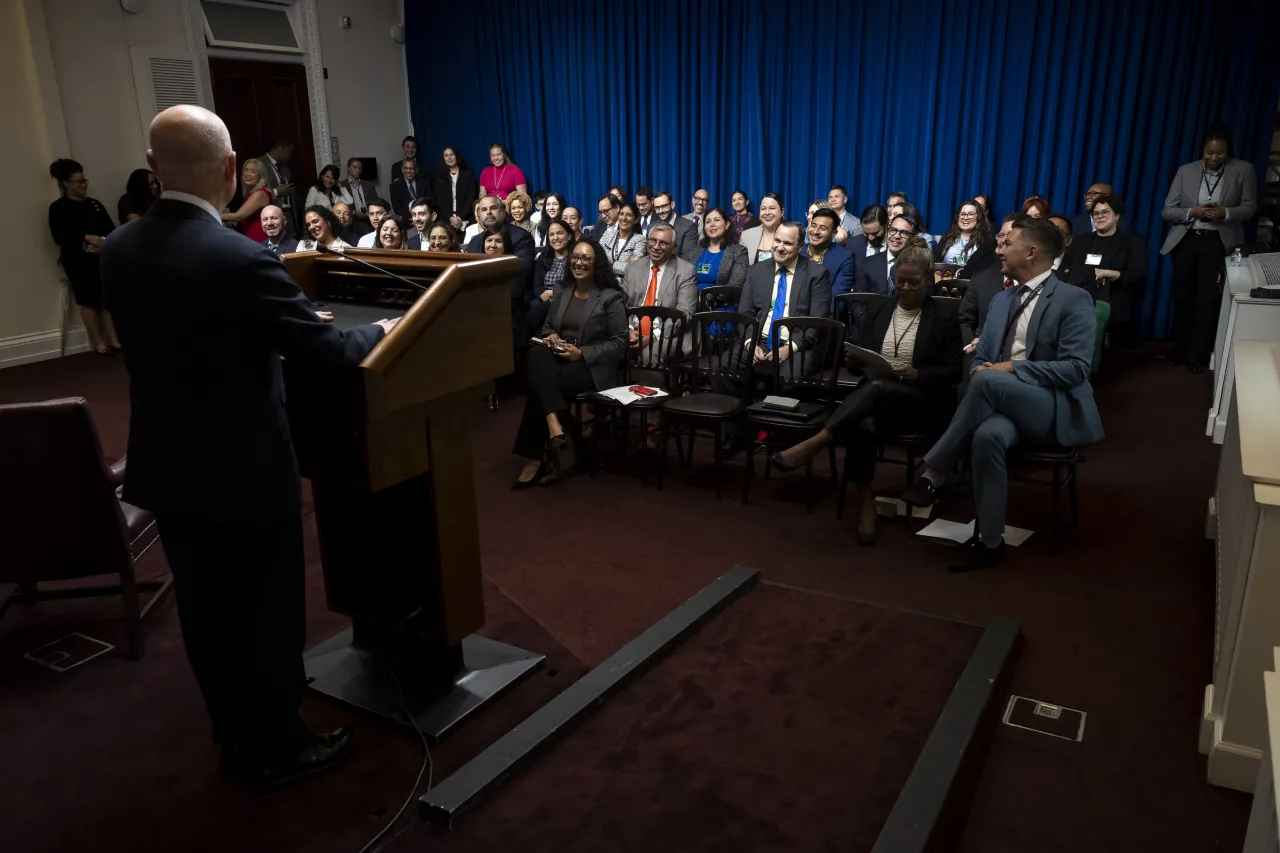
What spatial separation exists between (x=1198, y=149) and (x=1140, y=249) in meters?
1.21

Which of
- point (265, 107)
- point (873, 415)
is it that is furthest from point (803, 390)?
point (265, 107)

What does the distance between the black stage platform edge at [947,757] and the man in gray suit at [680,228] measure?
4980 mm

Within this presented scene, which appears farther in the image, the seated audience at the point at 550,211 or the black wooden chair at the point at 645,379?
the seated audience at the point at 550,211

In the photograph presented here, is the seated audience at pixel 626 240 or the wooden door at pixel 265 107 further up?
the wooden door at pixel 265 107

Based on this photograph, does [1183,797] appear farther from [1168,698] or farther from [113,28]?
[113,28]

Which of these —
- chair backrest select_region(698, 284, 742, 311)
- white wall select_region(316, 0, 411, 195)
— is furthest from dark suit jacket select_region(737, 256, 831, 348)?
white wall select_region(316, 0, 411, 195)

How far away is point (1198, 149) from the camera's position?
6.97 metres

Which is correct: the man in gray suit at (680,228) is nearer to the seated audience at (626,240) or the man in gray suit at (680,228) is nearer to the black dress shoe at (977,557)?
the seated audience at (626,240)

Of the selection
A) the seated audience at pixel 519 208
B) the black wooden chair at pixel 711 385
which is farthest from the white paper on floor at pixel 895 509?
the seated audience at pixel 519 208

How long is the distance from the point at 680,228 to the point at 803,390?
3.50 m

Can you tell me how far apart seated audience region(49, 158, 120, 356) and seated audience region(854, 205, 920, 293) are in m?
5.53

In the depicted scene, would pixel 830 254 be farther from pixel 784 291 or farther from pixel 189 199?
pixel 189 199

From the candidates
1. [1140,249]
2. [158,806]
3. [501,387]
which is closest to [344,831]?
[158,806]

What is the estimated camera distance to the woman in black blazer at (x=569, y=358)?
14.4 feet
